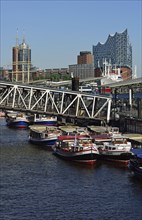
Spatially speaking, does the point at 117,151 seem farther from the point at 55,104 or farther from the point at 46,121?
the point at 46,121

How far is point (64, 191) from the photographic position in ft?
167

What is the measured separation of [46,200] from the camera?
47531 mm

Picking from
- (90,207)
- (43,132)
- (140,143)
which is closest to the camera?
(90,207)

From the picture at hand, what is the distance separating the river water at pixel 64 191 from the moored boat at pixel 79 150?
1207 millimetres

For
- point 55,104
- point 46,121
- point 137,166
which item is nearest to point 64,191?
point 137,166

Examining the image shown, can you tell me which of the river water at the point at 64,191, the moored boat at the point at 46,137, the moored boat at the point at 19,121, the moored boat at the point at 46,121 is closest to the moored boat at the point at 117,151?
the river water at the point at 64,191

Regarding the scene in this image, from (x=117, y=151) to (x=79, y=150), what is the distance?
15.4 ft

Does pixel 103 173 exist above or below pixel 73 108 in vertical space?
below

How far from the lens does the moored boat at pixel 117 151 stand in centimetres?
6475

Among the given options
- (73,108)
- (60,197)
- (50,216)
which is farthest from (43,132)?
(50,216)

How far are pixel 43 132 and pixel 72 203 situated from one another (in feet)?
134

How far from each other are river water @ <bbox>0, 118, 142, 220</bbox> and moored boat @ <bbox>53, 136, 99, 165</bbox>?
1.21 metres

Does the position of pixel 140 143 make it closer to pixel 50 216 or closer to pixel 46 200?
pixel 46 200

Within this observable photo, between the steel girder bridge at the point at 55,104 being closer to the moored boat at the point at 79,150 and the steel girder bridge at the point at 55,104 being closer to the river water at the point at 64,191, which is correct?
the moored boat at the point at 79,150
